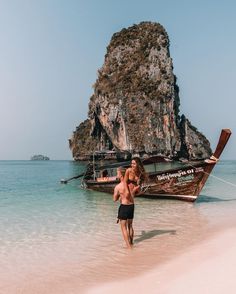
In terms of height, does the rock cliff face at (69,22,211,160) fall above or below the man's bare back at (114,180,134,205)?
above

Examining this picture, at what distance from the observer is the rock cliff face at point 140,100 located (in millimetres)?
88688

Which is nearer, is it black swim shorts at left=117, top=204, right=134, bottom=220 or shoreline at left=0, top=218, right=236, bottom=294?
shoreline at left=0, top=218, right=236, bottom=294

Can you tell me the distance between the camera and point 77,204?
56.0ft

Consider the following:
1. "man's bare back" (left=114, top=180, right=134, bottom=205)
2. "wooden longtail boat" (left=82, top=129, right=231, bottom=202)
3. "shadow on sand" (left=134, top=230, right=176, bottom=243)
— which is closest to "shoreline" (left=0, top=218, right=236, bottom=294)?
"shadow on sand" (left=134, top=230, right=176, bottom=243)

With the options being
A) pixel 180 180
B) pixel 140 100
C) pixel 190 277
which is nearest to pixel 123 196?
pixel 190 277

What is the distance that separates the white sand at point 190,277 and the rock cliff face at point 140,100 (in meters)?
76.7

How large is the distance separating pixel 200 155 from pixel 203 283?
97.5 metres

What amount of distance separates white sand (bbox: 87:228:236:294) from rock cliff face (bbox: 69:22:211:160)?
76675 mm

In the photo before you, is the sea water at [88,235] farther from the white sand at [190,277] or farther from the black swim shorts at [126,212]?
the black swim shorts at [126,212]

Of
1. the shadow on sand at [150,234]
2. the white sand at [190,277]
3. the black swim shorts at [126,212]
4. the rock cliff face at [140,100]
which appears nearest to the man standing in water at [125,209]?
the black swim shorts at [126,212]

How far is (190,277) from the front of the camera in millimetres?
5590

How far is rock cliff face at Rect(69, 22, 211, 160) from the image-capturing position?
8869 cm

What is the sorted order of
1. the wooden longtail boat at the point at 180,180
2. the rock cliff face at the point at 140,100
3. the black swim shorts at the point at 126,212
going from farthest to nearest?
the rock cliff face at the point at 140,100 < the wooden longtail boat at the point at 180,180 < the black swim shorts at the point at 126,212

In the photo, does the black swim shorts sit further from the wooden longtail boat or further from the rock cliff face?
the rock cliff face
